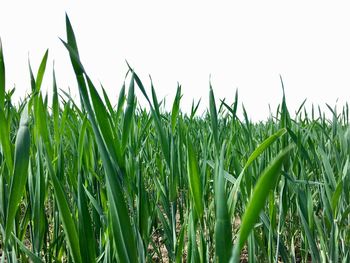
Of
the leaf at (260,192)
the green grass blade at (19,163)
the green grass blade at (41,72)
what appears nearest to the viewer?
the leaf at (260,192)

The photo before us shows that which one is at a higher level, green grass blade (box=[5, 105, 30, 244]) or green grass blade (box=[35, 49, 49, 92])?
green grass blade (box=[35, 49, 49, 92])

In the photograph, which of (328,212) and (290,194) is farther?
(290,194)

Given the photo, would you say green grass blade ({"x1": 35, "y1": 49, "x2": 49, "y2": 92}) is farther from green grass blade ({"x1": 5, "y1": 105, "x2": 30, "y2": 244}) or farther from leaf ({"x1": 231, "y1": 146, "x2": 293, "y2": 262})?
leaf ({"x1": 231, "y1": 146, "x2": 293, "y2": 262})

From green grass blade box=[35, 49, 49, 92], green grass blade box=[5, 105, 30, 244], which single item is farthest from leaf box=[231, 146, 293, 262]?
green grass blade box=[35, 49, 49, 92]

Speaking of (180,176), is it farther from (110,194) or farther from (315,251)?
(110,194)

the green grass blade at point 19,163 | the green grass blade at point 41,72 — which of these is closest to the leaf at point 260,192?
the green grass blade at point 19,163

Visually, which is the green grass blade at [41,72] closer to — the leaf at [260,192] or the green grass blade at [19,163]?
the green grass blade at [19,163]

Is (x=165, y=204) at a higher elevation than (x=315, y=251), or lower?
higher

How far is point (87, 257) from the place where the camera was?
21.4 inches

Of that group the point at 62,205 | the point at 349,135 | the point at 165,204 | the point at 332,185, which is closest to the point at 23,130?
the point at 62,205

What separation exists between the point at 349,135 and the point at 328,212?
0.33m

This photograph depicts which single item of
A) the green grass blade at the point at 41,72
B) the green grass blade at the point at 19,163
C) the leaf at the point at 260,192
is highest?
the green grass blade at the point at 41,72

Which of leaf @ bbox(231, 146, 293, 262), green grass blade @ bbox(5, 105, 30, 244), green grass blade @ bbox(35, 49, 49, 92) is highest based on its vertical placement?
green grass blade @ bbox(35, 49, 49, 92)

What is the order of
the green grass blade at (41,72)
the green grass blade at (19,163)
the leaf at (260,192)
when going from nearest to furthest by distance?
the leaf at (260,192) < the green grass blade at (19,163) < the green grass blade at (41,72)
